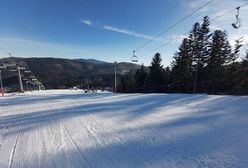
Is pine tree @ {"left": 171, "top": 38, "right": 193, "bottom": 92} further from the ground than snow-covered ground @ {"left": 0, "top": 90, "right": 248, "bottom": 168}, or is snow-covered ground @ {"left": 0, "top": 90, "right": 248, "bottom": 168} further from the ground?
pine tree @ {"left": 171, "top": 38, "right": 193, "bottom": 92}

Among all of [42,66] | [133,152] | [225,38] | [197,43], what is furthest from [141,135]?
[42,66]

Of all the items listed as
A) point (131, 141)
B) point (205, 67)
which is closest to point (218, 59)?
point (205, 67)

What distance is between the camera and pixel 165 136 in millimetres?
5773

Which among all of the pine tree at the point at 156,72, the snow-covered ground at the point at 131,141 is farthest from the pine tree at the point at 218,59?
the snow-covered ground at the point at 131,141

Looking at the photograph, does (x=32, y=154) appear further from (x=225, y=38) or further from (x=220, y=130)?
(x=225, y=38)

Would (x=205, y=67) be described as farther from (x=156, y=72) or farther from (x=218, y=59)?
(x=156, y=72)

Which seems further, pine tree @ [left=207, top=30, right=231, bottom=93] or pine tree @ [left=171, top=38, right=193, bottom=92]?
pine tree @ [left=171, top=38, right=193, bottom=92]

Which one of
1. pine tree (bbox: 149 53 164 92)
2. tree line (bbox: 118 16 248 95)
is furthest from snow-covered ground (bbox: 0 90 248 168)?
pine tree (bbox: 149 53 164 92)

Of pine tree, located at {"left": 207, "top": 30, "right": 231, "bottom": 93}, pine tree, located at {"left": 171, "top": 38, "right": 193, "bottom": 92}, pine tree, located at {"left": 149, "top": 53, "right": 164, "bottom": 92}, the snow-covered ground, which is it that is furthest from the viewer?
pine tree, located at {"left": 149, "top": 53, "right": 164, "bottom": 92}

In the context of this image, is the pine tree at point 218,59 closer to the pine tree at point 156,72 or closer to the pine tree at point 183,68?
the pine tree at point 183,68

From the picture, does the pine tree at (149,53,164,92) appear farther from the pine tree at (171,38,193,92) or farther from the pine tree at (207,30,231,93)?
the pine tree at (207,30,231,93)

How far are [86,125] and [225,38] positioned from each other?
157 ft

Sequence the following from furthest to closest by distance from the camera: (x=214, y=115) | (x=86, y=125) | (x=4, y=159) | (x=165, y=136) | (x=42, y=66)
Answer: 1. (x=42, y=66)
2. (x=214, y=115)
3. (x=86, y=125)
4. (x=165, y=136)
5. (x=4, y=159)

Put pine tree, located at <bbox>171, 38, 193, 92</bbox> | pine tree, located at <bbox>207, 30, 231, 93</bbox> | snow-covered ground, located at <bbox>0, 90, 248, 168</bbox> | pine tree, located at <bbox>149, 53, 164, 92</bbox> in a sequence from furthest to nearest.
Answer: pine tree, located at <bbox>149, 53, 164, 92</bbox> < pine tree, located at <bbox>171, 38, 193, 92</bbox> < pine tree, located at <bbox>207, 30, 231, 93</bbox> < snow-covered ground, located at <bbox>0, 90, 248, 168</bbox>
